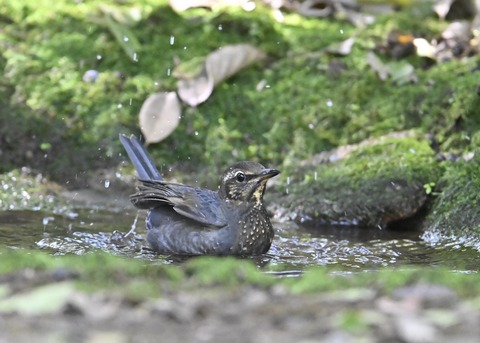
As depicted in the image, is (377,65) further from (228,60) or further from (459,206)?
(459,206)

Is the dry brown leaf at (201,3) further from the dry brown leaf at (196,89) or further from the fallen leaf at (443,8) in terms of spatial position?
the fallen leaf at (443,8)

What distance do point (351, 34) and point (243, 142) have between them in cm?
180

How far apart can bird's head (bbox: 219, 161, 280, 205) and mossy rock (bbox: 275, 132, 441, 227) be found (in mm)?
867

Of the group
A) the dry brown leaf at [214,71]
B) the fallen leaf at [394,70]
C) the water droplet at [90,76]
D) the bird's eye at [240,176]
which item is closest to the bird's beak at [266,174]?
the bird's eye at [240,176]

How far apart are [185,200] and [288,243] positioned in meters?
0.93

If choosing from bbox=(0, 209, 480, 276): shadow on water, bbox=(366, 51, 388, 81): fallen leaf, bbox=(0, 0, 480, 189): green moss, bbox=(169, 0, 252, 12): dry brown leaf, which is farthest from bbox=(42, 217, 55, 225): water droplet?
bbox=(366, 51, 388, 81): fallen leaf

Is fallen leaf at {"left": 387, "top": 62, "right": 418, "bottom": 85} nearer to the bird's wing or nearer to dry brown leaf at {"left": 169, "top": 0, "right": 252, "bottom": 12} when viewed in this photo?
dry brown leaf at {"left": 169, "top": 0, "right": 252, "bottom": 12}

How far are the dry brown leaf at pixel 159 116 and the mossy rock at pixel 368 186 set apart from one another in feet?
4.32

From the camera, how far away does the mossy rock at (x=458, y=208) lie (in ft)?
23.8

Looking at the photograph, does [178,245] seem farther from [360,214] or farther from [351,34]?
[351,34]

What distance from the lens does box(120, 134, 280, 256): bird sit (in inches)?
273

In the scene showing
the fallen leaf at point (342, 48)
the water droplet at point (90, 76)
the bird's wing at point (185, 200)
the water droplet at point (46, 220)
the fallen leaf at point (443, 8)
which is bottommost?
the water droplet at point (46, 220)

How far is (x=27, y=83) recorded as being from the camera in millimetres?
9297

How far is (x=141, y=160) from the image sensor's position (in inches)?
306
